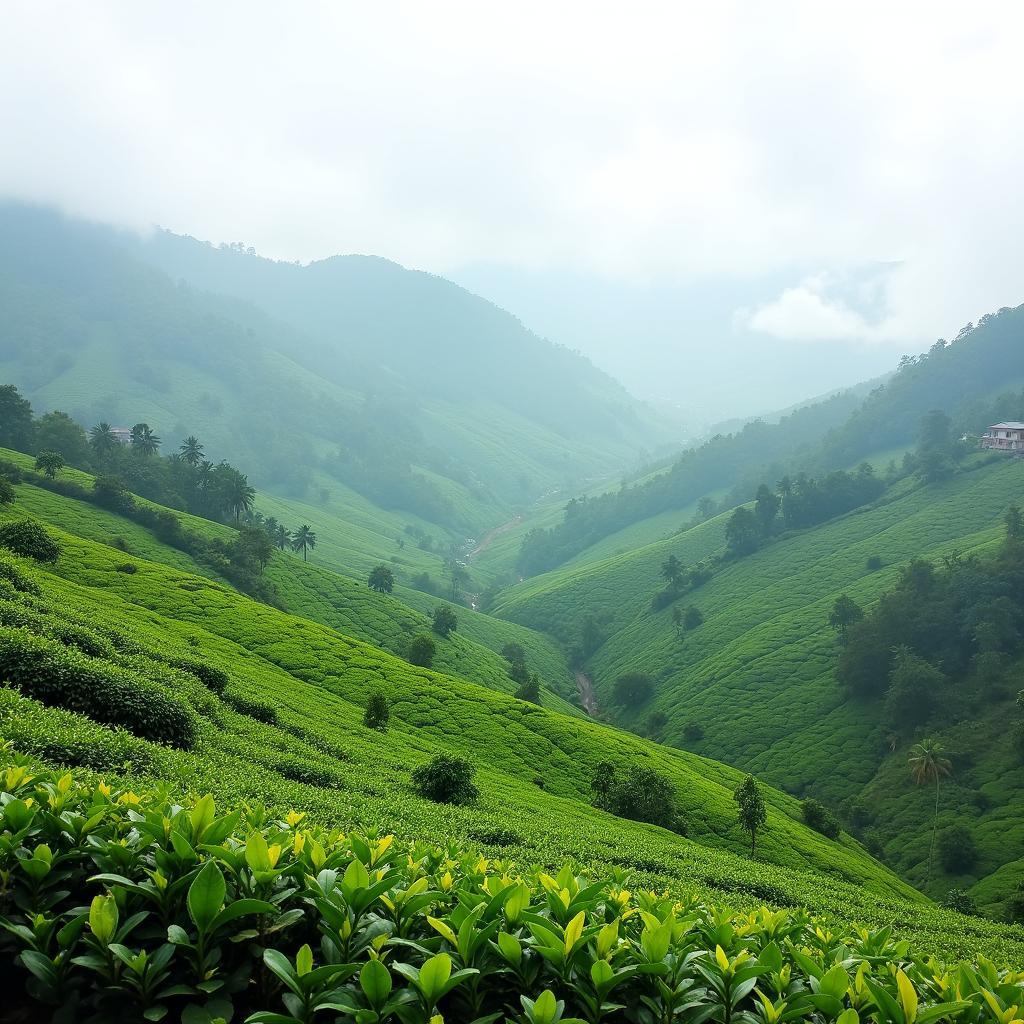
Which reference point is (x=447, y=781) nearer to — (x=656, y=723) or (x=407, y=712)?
(x=407, y=712)

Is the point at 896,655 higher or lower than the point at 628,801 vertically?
higher

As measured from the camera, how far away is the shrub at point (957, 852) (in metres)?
64.6

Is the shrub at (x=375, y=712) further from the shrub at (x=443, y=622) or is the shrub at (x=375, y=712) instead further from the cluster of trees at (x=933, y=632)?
the cluster of trees at (x=933, y=632)

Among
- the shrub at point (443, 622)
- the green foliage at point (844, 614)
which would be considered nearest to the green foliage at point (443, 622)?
the shrub at point (443, 622)

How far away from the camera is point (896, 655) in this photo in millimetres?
97500

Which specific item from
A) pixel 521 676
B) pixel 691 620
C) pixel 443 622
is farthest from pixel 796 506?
pixel 443 622

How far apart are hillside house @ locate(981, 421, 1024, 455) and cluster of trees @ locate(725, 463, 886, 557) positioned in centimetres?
2740

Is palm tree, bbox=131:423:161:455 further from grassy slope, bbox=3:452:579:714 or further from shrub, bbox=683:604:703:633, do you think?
shrub, bbox=683:604:703:633

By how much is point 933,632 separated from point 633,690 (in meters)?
50.1

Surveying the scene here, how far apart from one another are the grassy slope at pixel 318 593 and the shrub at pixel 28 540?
99.8 ft

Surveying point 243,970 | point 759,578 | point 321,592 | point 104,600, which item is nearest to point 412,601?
point 321,592

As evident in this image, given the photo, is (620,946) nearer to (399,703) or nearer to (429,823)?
(429,823)

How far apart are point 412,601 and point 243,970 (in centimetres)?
14506

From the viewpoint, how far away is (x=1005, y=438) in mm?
159625
